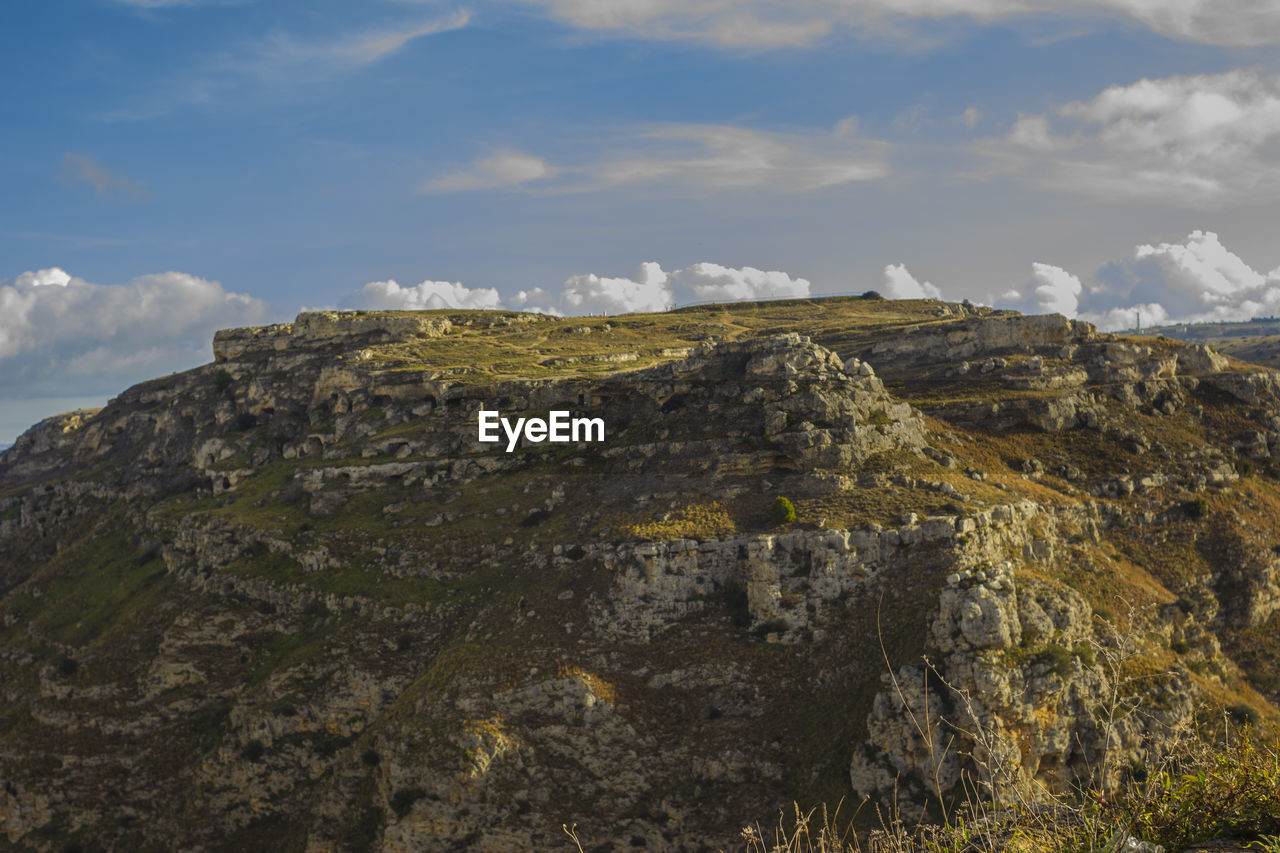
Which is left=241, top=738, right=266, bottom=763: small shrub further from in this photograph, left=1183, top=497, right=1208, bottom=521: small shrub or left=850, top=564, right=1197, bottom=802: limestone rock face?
left=1183, top=497, right=1208, bottom=521: small shrub

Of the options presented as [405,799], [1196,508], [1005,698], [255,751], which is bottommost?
[255,751]

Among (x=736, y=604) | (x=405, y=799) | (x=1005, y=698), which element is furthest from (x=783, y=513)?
(x=405, y=799)

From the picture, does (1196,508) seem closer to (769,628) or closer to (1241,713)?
(1241,713)

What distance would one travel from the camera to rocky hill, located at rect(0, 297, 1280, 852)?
147 feet

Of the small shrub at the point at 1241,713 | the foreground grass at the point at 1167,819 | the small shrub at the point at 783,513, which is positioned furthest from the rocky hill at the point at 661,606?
the foreground grass at the point at 1167,819

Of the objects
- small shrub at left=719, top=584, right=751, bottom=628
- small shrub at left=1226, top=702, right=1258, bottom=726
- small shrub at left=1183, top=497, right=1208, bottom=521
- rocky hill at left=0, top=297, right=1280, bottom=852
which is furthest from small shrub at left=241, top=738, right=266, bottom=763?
small shrub at left=1183, top=497, right=1208, bottom=521

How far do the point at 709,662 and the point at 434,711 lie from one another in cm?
1694

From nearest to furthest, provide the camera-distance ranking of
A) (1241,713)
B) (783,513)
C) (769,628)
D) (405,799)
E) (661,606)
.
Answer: (405,799)
(769,628)
(1241,713)
(661,606)
(783,513)

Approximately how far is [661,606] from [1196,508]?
46425 millimetres

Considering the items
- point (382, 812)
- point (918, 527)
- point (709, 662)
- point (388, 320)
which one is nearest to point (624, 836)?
point (709, 662)

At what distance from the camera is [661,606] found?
5272 cm

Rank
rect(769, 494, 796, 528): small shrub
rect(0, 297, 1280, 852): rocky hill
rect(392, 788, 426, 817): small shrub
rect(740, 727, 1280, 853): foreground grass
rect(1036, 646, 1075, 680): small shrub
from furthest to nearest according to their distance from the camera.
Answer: rect(769, 494, 796, 528): small shrub → rect(392, 788, 426, 817): small shrub → rect(0, 297, 1280, 852): rocky hill → rect(1036, 646, 1075, 680): small shrub → rect(740, 727, 1280, 853): foreground grass

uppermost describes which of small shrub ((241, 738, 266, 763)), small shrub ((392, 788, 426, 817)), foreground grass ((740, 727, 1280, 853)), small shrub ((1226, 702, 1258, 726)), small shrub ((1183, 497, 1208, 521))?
foreground grass ((740, 727, 1280, 853))

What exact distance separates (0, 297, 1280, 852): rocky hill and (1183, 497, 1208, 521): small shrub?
860mm
